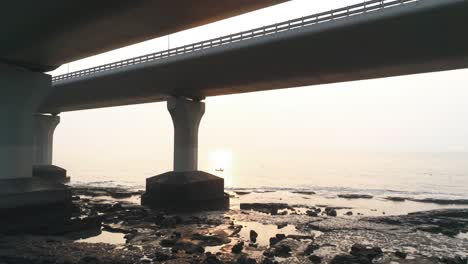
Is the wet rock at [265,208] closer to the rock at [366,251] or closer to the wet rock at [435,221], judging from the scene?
the wet rock at [435,221]

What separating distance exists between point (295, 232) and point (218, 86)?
1541cm

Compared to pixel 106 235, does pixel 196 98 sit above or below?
above

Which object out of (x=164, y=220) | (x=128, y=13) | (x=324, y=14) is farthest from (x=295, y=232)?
(x=128, y=13)

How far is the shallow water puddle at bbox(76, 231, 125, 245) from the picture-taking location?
21.0 m

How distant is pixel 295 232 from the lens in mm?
24281

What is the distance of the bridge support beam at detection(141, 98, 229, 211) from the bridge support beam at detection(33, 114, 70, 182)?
28.8 metres

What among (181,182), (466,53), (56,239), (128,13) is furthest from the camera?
(181,182)

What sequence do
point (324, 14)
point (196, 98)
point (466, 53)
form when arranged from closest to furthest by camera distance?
point (466, 53) < point (324, 14) < point (196, 98)

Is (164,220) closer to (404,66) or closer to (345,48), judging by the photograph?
(345,48)

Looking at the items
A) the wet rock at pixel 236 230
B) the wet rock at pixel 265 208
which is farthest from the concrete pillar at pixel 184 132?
the wet rock at pixel 236 230

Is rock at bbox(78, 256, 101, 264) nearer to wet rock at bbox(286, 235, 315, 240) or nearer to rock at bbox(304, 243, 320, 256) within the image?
rock at bbox(304, 243, 320, 256)

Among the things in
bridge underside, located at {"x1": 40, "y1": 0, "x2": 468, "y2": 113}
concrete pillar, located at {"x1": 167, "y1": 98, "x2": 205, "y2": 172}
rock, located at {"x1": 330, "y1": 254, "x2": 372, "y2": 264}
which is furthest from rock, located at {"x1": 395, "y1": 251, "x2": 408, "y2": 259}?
concrete pillar, located at {"x1": 167, "y1": 98, "x2": 205, "y2": 172}

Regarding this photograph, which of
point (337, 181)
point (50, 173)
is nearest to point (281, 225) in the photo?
point (50, 173)

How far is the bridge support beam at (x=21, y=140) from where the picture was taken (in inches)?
1056
